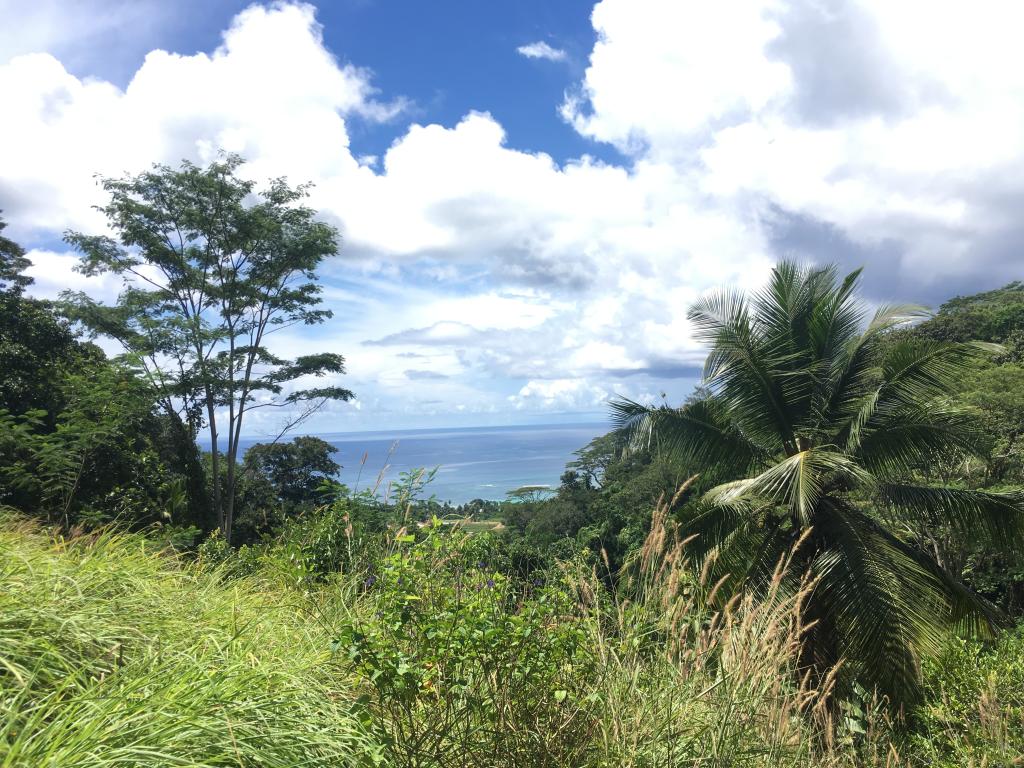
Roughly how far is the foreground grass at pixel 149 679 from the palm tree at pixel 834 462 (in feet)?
19.0

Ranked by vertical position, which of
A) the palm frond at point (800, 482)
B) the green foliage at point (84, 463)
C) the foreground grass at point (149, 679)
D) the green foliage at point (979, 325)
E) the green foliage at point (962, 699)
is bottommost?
the green foliage at point (962, 699)

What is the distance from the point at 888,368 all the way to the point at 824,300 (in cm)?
137

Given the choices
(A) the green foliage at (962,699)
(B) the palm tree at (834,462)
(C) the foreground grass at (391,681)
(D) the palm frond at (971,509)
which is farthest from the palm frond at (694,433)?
(C) the foreground grass at (391,681)

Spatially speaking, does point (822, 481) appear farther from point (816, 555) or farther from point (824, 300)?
point (824, 300)

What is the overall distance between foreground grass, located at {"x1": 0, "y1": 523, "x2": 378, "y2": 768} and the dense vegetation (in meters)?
0.02

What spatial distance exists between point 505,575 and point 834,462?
18.5ft

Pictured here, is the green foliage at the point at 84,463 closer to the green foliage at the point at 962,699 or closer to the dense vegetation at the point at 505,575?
the dense vegetation at the point at 505,575

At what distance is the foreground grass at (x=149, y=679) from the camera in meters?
1.90

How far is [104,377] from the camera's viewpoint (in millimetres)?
8750

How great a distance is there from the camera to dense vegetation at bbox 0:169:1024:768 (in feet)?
8.46

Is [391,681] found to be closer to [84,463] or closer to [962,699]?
[84,463]

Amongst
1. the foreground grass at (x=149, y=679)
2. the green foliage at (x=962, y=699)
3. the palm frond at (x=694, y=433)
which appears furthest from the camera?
the palm frond at (x=694, y=433)

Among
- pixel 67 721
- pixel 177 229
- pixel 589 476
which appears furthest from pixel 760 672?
pixel 589 476

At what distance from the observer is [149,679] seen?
2244mm
